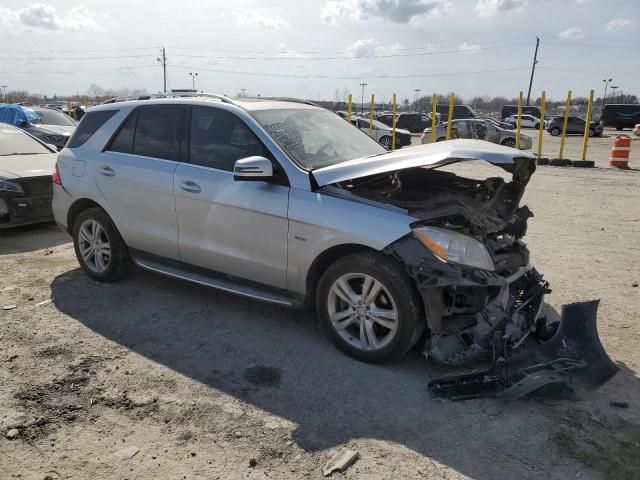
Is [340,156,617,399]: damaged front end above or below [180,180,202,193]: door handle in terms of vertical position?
below

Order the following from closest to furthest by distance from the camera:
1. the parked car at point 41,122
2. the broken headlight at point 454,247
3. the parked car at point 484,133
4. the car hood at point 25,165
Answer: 1. the broken headlight at point 454,247
2. the car hood at point 25,165
3. the parked car at point 41,122
4. the parked car at point 484,133

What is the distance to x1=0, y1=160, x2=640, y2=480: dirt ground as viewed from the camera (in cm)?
280

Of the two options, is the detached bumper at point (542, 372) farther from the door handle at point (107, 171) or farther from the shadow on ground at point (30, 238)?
the shadow on ground at point (30, 238)

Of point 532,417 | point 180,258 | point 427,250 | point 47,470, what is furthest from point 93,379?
point 532,417

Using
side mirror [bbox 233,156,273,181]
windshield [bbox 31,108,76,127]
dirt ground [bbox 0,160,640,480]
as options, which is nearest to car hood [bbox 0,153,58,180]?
dirt ground [bbox 0,160,640,480]

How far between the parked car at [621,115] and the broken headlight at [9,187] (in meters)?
46.1

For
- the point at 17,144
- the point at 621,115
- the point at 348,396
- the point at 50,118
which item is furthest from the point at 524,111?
the point at 348,396

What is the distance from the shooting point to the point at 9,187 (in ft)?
22.8

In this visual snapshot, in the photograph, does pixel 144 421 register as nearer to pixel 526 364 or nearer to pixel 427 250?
pixel 427 250

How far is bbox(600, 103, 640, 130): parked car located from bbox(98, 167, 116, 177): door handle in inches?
1835

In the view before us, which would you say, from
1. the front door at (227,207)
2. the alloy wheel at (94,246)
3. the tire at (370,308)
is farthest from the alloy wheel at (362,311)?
the alloy wheel at (94,246)

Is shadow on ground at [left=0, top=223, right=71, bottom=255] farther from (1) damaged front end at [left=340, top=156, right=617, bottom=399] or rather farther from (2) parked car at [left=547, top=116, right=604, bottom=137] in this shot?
(2) parked car at [left=547, top=116, right=604, bottom=137]

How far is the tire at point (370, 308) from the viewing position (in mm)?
3521

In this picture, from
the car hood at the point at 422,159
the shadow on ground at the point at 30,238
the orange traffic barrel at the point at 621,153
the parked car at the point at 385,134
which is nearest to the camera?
the car hood at the point at 422,159
